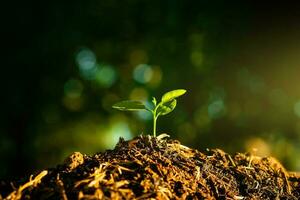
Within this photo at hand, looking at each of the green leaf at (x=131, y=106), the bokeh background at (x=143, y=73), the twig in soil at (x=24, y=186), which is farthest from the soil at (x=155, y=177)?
→ the bokeh background at (x=143, y=73)

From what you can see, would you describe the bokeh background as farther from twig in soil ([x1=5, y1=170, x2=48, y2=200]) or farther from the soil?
twig in soil ([x1=5, y1=170, x2=48, y2=200])

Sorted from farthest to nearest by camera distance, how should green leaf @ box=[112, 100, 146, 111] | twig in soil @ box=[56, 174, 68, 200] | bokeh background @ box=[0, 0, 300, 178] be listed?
bokeh background @ box=[0, 0, 300, 178]
green leaf @ box=[112, 100, 146, 111]
twig in soil @ box=[56, 174, 68, 200]

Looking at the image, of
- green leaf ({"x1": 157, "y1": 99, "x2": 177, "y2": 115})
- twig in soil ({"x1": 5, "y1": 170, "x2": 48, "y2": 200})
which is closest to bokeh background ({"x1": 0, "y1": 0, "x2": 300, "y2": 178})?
green leaf ({"x1": 157, "y1": 99, "x2": 177, "y2": 115})

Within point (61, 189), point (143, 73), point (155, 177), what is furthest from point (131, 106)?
point (143, 73)

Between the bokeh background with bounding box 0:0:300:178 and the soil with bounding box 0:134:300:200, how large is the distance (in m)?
5.88

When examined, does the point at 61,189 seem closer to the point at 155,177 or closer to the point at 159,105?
the point at 155,177

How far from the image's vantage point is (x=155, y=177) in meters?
1.51

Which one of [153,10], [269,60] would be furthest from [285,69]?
[153,10]

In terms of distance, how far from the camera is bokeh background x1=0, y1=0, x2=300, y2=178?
7805 millimetres

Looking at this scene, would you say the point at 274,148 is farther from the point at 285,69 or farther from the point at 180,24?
the point at 180,24

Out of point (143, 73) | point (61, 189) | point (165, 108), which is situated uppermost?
point (143, 73)

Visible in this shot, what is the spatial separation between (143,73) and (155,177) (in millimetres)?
6578

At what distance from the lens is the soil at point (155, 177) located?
1.43 meters

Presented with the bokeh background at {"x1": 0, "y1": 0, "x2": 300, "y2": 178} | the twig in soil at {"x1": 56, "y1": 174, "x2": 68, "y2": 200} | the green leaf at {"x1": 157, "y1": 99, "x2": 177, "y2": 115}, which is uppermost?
the bokeh background at {"x1": 0, "y1": 0, "x2": 300, "y2": 178}
